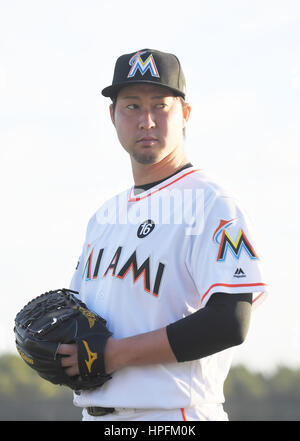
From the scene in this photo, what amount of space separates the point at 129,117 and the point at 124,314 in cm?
111

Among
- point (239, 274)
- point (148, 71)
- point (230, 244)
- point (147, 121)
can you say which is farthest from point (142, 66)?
point (239, 274)

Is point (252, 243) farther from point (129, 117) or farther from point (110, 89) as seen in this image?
point (110, 89)

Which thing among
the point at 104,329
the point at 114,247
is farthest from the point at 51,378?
the point at 114,247

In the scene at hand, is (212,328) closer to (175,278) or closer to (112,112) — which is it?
(175,278)

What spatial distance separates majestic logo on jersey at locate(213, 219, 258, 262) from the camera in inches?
125

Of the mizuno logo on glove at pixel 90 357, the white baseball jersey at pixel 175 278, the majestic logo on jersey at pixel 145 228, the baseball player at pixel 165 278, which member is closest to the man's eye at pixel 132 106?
the baseball player at pixel 165 278

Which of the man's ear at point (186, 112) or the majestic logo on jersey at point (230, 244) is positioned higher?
the man's ear at point (186, 112)

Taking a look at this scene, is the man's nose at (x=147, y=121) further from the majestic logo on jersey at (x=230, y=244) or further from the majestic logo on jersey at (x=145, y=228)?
the majestic logo on jersey at (x=230, y=244)

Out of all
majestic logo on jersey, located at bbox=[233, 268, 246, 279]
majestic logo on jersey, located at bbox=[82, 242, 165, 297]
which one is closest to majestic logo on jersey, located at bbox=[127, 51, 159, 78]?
majestic logo on jersey, located at bbox=[82, 242, 165, 297]

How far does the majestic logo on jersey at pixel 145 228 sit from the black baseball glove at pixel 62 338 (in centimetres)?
49

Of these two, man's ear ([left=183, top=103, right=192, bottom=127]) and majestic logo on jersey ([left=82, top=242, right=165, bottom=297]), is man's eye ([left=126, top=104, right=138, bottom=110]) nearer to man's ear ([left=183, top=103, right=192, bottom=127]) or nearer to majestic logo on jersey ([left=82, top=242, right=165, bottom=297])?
man's ear ([left=183, top=103, right=192, bottom=127])

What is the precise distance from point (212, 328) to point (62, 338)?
0.81m

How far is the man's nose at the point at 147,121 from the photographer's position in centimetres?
362
